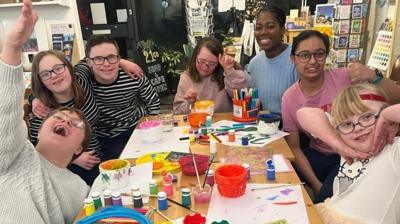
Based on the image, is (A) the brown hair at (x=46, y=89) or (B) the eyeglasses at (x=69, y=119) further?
(A) the brown hair at (x=46, y=89)

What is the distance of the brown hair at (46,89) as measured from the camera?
1972 mm

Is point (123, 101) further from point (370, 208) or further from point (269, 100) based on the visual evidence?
point (370, 208)

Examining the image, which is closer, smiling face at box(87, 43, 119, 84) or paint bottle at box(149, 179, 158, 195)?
paint bottle at box(149, 179, 158, 195)

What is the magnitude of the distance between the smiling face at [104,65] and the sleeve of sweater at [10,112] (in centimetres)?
113

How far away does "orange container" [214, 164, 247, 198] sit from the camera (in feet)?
4.07

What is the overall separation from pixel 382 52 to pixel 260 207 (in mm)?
3146

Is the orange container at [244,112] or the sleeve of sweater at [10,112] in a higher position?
the sleeve of sweater at [10,112]

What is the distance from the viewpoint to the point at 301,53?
1971 mm

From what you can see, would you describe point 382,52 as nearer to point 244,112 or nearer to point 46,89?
point 244,112

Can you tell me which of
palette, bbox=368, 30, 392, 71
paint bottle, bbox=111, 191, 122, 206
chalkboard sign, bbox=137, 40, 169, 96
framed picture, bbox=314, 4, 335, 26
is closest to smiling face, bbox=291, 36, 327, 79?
paint bottle, bbox=111, 191, 122, 206

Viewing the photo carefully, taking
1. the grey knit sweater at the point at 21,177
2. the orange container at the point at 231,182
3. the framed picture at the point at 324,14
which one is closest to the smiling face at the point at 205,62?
the orange container at the point at 231,182

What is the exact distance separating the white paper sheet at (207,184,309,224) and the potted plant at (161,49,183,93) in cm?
388

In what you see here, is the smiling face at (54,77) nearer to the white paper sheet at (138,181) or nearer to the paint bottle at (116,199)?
the white paper sheet at (138,181)

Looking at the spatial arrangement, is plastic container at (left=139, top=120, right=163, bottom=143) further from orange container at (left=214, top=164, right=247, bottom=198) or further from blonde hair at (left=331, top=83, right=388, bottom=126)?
blonde hair at (left=331, top=83, right=388, bottom=126)
